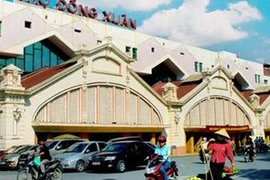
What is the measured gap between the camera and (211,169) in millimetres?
12094

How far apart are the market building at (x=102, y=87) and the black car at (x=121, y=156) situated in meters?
7.40

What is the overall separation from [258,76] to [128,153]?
181 feet

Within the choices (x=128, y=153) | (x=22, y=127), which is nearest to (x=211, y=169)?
(x=128, y=153)

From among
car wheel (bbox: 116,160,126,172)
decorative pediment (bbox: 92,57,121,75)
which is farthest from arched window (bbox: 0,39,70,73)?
car wheel (bbox: 116,160,126,172)

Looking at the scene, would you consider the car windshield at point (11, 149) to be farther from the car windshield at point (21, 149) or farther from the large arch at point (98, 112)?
the large arch at point (98, 112)

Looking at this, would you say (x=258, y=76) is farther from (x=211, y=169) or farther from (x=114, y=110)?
(x=211, y=169)

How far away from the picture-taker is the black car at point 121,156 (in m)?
21.8

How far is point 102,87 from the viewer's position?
36.0m

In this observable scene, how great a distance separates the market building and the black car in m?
7.40

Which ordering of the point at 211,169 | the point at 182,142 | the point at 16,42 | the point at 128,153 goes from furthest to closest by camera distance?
the point at 182,142 → the point at 16,42 → the point at 128,153 → the point at 211,169

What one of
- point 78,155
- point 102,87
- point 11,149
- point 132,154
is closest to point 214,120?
point 102,87

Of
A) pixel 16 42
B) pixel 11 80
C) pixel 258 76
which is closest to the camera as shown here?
pixel 11 80

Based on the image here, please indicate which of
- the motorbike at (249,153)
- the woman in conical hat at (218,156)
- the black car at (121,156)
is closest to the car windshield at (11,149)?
the black car at (121,156)

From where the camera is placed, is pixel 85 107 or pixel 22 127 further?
pixel 85 107
